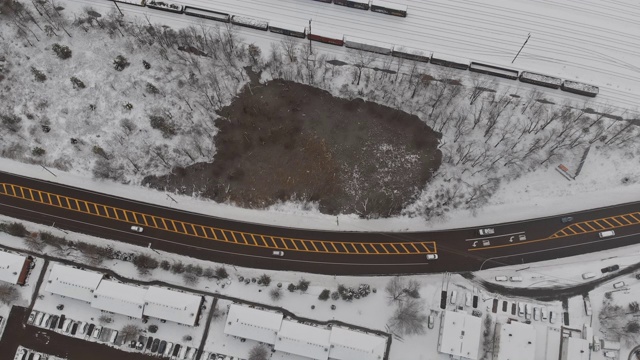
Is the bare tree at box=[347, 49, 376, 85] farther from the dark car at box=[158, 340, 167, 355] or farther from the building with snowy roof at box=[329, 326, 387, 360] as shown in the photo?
the dark car at box=[158, 340, 167, 355]

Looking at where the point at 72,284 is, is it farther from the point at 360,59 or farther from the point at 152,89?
the point at 360,59

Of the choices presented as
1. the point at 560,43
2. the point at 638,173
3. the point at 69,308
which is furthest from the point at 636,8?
the point at 69,308

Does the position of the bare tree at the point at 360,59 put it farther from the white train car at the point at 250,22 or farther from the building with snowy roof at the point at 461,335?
the building with snowy roof at the point at 461,335

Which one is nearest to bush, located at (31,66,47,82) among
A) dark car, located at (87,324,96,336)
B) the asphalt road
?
the asphalt road

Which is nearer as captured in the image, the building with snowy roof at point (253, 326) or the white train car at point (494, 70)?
the building with snowy roof at point (253, 326)

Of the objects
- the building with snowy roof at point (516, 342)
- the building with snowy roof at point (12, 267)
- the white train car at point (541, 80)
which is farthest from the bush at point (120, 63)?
the building with snowy roof at point (516, 342)

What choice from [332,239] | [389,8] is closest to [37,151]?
[332,239]
